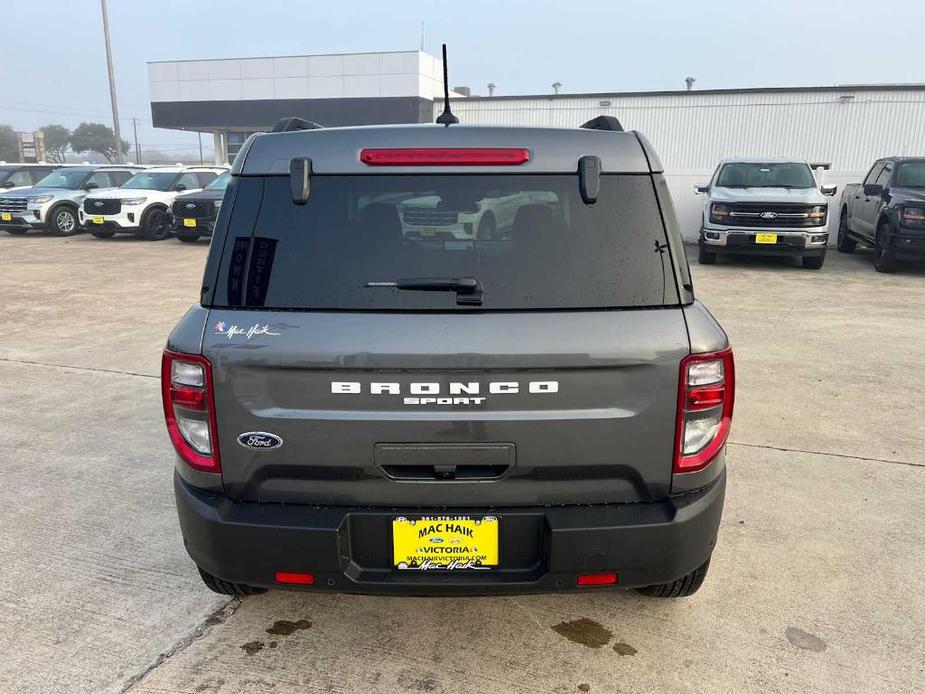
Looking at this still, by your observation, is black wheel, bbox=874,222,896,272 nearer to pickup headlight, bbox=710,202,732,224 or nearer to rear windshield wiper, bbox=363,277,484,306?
pickup headlight, bbox=710,202,732,224

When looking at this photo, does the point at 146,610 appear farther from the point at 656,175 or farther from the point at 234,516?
the point at 656,175

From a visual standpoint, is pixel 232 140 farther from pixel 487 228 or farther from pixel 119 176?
pixel 487 228

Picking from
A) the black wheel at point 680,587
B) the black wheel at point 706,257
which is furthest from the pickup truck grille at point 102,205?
the black wheel at point 680,587

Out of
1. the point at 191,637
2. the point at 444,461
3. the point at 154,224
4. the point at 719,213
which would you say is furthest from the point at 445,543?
the point at 154,224

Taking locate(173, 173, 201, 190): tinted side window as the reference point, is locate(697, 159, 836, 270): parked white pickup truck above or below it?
below

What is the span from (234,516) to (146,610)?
1.02 meters

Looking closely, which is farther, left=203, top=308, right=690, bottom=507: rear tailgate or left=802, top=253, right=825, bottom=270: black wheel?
left=802, top=253, right=825, bottom=270: black wheel

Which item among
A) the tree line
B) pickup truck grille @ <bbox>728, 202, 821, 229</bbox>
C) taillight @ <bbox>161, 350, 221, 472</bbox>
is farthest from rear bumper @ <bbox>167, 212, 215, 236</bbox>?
the tree line

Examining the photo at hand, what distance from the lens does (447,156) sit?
2.29 m

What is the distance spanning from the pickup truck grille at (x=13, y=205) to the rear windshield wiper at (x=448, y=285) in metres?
18.8

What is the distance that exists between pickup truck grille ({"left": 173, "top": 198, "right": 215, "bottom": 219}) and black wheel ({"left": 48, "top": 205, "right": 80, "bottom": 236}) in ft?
12.9

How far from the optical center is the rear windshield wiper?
2199 millimetres

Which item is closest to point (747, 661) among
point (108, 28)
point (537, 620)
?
point (537, 620)

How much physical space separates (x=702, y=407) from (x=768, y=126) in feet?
59.5
